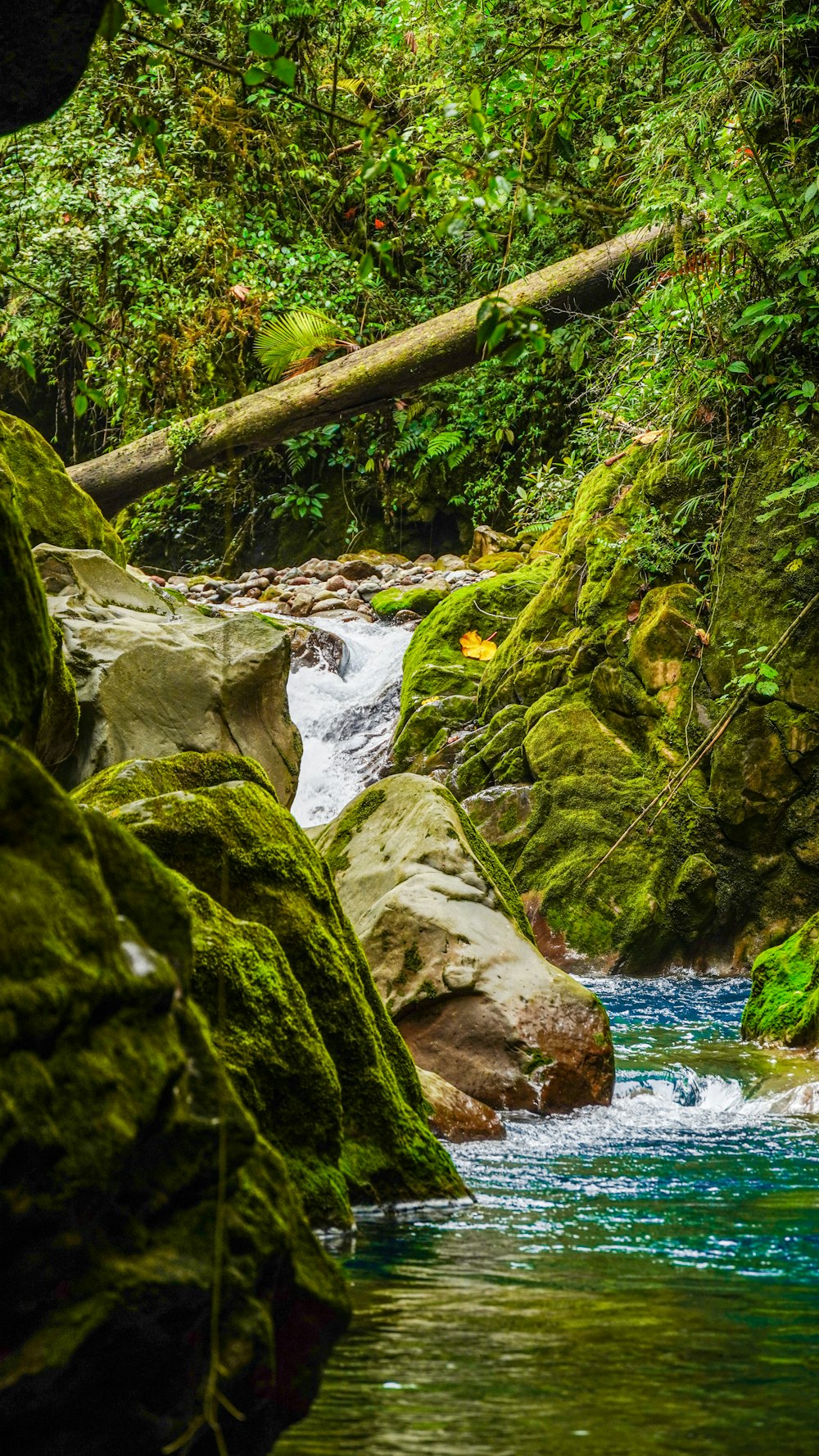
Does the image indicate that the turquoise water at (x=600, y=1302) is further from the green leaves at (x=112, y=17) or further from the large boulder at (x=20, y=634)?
the green leaves at (x=112, y=17)

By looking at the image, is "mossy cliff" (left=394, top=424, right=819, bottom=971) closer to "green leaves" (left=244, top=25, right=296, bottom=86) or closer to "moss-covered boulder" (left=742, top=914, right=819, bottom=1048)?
"moss-covered boulder" (left=742, top=914, right=819, bottom=1048)

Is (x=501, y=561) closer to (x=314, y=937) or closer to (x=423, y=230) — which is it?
(x=423, y=230)

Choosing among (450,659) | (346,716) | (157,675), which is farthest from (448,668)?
(157,675)

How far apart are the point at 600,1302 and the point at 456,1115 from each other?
74.7 inches

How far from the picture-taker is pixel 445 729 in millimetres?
11344

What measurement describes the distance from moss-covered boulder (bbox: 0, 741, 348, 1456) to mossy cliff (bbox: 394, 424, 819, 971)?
656cm

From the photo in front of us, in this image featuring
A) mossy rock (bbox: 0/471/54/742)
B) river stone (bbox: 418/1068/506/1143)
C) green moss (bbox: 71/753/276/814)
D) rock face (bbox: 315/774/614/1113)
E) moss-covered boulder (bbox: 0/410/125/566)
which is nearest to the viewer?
mossy rock (bbox: 0/471/54/742)

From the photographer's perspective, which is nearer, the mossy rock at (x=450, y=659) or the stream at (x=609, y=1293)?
the stream at (x=609, y=1293)

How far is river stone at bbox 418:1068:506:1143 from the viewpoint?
4.75 meters

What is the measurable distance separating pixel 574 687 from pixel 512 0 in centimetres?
551

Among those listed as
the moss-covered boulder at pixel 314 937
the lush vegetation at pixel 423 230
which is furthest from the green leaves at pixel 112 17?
the moss-covered boulder at pixel 314 937

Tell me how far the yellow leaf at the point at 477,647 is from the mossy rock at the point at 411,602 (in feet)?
9.31

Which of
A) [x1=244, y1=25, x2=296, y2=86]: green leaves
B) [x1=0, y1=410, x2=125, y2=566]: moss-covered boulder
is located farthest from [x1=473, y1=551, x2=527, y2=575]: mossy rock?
[x1=244, y1=25, x2=296, y2=86]: green leaves

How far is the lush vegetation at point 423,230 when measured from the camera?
25.7 feet
